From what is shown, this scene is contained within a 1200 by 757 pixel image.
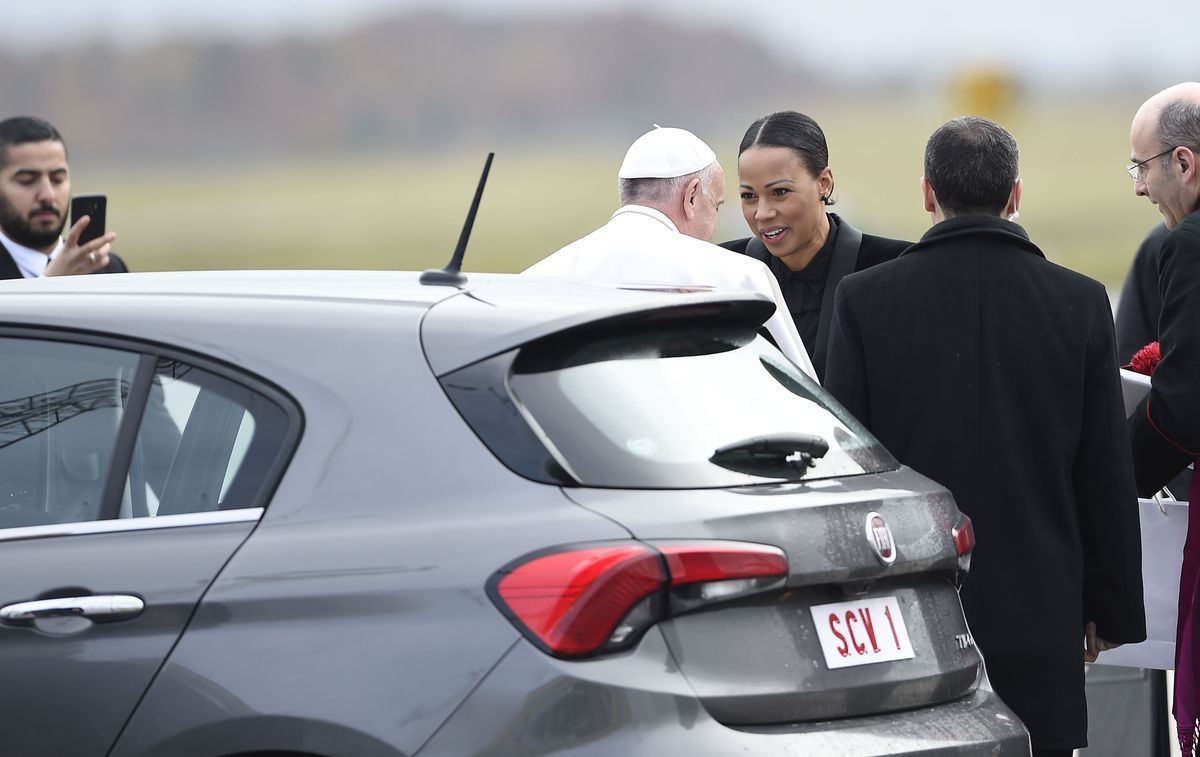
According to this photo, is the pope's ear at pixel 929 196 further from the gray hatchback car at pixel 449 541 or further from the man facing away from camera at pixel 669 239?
the gray hatchback car at pixel 449 541

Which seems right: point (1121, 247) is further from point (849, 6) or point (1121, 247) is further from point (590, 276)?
point (590, 276)

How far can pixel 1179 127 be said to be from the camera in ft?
14.4

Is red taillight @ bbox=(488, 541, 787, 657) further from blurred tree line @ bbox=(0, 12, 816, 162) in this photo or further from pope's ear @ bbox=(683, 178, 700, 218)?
blurred tree line @ bbox=(0, 12, 816, 162)

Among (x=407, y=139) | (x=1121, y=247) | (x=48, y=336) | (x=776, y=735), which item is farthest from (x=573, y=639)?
(x=407, y=139)

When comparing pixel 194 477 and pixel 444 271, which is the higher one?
pixel 444 271

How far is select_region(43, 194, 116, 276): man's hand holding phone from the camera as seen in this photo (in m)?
6.01

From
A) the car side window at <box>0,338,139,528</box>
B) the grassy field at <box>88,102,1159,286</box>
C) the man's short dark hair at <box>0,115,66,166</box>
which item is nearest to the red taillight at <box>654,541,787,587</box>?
the car side window at <box>0,338,139,528</box>

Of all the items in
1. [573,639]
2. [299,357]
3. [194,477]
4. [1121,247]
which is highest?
[299,357]

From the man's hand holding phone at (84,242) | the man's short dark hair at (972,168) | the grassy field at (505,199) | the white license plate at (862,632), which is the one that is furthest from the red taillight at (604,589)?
the grassy field at (505,199)

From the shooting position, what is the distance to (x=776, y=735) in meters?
2.61

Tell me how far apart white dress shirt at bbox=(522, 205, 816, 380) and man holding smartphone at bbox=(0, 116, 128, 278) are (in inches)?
90.2

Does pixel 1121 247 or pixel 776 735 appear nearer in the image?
pixel 776 735

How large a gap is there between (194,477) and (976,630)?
190 centimetres

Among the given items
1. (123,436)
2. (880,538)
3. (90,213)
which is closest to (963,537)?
(880,538)
